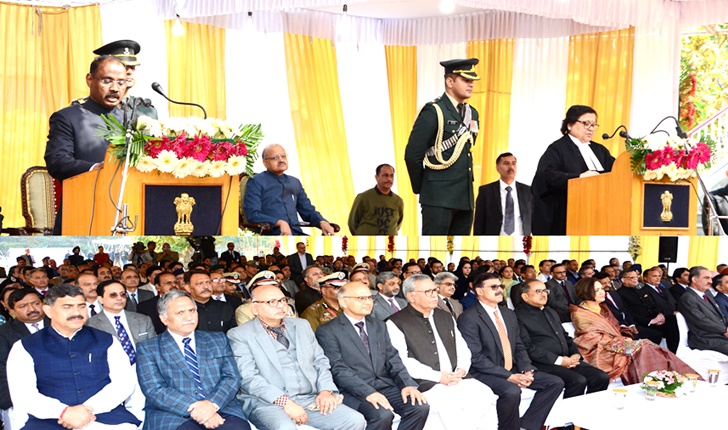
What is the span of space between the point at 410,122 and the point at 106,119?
7.94 metres

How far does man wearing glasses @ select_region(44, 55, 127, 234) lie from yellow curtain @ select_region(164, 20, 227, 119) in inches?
217

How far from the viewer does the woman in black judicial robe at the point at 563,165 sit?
7.25 m

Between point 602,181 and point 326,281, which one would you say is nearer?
point 326,281

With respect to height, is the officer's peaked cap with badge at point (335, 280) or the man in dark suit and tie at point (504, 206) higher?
the man in dark suit and tie at point (504, 206)

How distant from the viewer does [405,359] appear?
18.5ft

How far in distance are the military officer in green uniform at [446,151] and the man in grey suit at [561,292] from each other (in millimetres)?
1193

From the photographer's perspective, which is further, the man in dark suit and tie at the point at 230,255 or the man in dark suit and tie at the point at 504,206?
the man in dark suit and tie at the point at 504,206

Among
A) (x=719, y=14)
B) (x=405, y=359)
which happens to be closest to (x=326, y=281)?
(x=405, y=359)

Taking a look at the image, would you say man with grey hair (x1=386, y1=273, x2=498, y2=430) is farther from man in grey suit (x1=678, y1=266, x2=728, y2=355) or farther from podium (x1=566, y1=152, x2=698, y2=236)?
man in grey suit (x1=678, y1=266, x2=728, y2=355)

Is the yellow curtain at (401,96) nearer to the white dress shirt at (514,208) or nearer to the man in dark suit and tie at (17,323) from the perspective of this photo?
the white dress shirt at (514,208)

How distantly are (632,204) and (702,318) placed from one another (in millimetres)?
1598

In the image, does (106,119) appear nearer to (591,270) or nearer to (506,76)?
(591,270)

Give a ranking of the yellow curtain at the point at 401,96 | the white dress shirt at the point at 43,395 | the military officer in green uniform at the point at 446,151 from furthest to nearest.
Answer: the yellow curtain at the point at 401,96 < the military officer in green uniform at the point at 446,151 < the white dress shirt at the point at 43,395

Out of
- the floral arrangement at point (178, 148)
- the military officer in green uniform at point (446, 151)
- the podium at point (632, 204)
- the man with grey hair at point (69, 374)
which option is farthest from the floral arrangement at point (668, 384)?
the man with grey hair at point (69, 374)
